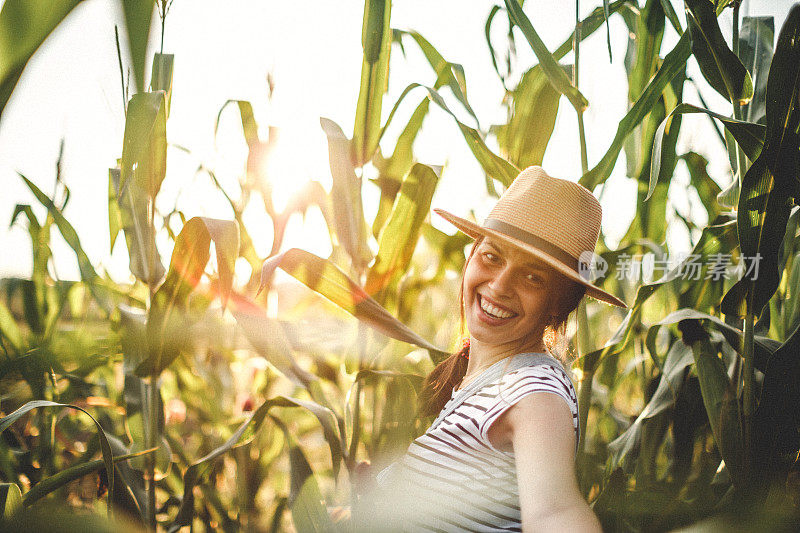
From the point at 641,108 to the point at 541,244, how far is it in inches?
11.5

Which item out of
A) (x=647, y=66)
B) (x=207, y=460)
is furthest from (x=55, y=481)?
(x=647, y=66)

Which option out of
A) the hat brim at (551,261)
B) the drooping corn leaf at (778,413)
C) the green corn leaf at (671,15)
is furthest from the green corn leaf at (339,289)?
the green corn leaf at (671,15)

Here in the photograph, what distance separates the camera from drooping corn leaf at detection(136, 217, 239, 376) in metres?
0.67

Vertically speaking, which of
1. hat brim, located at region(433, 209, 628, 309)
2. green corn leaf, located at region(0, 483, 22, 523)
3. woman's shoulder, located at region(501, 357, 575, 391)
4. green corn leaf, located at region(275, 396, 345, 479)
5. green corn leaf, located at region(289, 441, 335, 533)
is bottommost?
A: green corn leaf, located at region(289, 441, 335, 533)

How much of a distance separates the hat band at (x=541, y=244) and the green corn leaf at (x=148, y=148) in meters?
0.48

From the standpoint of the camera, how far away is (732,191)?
2.89 feet

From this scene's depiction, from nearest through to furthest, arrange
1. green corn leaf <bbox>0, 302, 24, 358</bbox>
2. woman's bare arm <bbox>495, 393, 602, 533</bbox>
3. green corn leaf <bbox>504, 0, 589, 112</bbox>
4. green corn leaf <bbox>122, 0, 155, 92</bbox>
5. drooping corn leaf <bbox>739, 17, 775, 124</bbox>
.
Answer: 1. green corn leaf <bbox>122, 0, 155, 92</bbox>
2. woman's bare arm <bbox>495, 393, 602, 533</bbox>
3. green corn leaf <bbox>504, 0, 589, 112</bbox>
4. drooping corn leaf <bbox>739, 17, 775, 124</bbox>
5. green corn leaf <bbox>0, 302, 24, 358</bbox>

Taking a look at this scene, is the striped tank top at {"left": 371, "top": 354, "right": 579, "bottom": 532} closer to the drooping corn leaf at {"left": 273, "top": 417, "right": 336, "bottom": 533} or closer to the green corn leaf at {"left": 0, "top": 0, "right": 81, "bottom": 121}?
the drooping corn leaf at {"left": 273, "top": 417, "right": 336, "bottom": 533}

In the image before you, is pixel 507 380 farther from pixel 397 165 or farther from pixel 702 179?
pixel 702 179

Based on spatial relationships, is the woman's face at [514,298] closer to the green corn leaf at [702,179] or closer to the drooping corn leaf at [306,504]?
the drooping corn leaf at [306,504]

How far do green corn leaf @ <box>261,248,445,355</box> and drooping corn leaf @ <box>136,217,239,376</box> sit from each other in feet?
0.25

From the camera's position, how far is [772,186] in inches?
28.1

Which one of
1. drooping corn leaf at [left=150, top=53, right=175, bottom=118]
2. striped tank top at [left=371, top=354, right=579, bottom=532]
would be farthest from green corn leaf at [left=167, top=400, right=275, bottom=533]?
drooping corn leaf at [left=150, top=53, right=175, bottom=118]

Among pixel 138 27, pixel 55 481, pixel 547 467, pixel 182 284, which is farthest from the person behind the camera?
pixel 182 284
